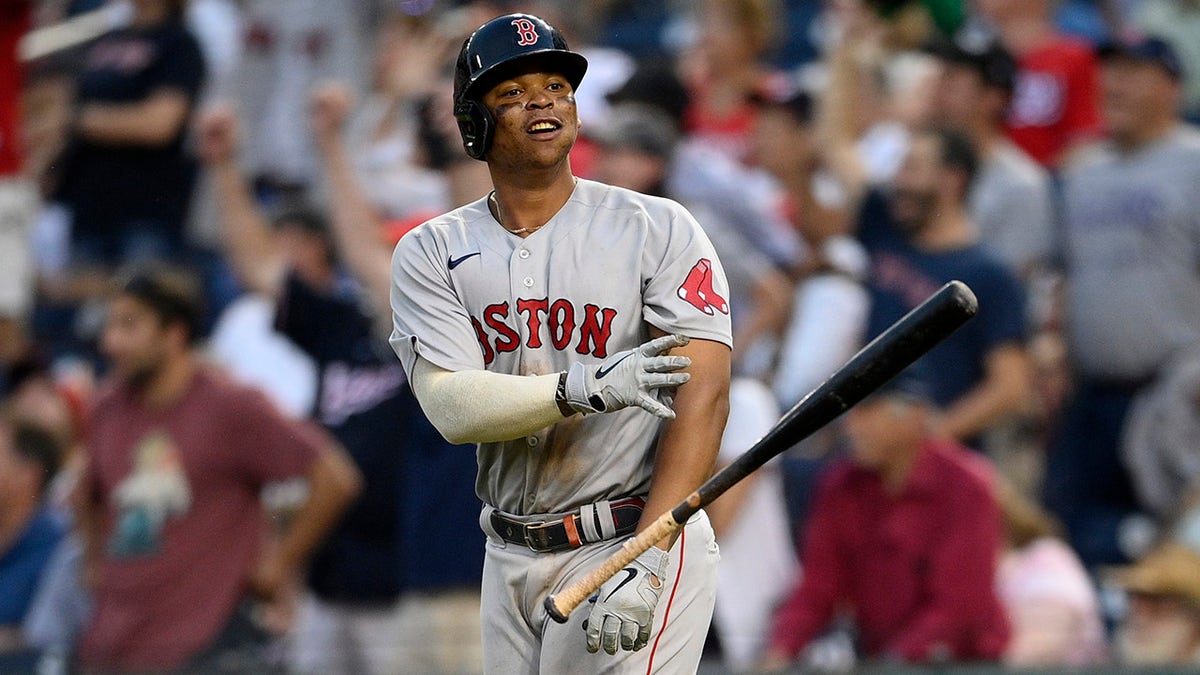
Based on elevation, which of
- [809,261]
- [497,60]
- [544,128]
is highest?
[497,60]

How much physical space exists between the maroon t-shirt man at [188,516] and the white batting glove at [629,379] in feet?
11.7

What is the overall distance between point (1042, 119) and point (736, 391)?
2.47 meters

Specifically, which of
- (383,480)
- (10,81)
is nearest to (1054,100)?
(383,480)

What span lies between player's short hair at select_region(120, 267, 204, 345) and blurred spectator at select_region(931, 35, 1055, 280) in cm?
302

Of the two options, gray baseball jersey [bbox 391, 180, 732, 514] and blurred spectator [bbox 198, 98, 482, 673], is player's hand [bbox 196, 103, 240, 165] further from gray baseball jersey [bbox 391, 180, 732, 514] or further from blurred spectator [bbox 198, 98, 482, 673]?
gray baseball jersey [bbox 391, 180, 732, 514]

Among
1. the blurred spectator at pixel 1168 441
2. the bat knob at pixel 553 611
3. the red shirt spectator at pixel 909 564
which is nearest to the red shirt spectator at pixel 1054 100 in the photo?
the blurred spectator at pixel 1168 441

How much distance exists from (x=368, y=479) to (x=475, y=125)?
3372mm

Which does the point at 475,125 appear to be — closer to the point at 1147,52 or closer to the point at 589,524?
the point at 589,524

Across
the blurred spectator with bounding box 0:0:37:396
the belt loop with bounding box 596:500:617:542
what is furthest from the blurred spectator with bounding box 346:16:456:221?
the belt loop with bounding box 596:500:617:542

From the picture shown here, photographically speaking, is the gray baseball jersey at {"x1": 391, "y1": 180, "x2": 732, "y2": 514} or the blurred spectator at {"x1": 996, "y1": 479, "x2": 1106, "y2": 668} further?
the blurred spectator at {"x1": 996, "y1": 479, "x2": 1106, "y2": 668}

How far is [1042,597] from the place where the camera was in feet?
21.1

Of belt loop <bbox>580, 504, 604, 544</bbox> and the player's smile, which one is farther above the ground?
the player's smile

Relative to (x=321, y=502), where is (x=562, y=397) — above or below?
above

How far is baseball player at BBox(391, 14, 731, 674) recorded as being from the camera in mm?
3623
